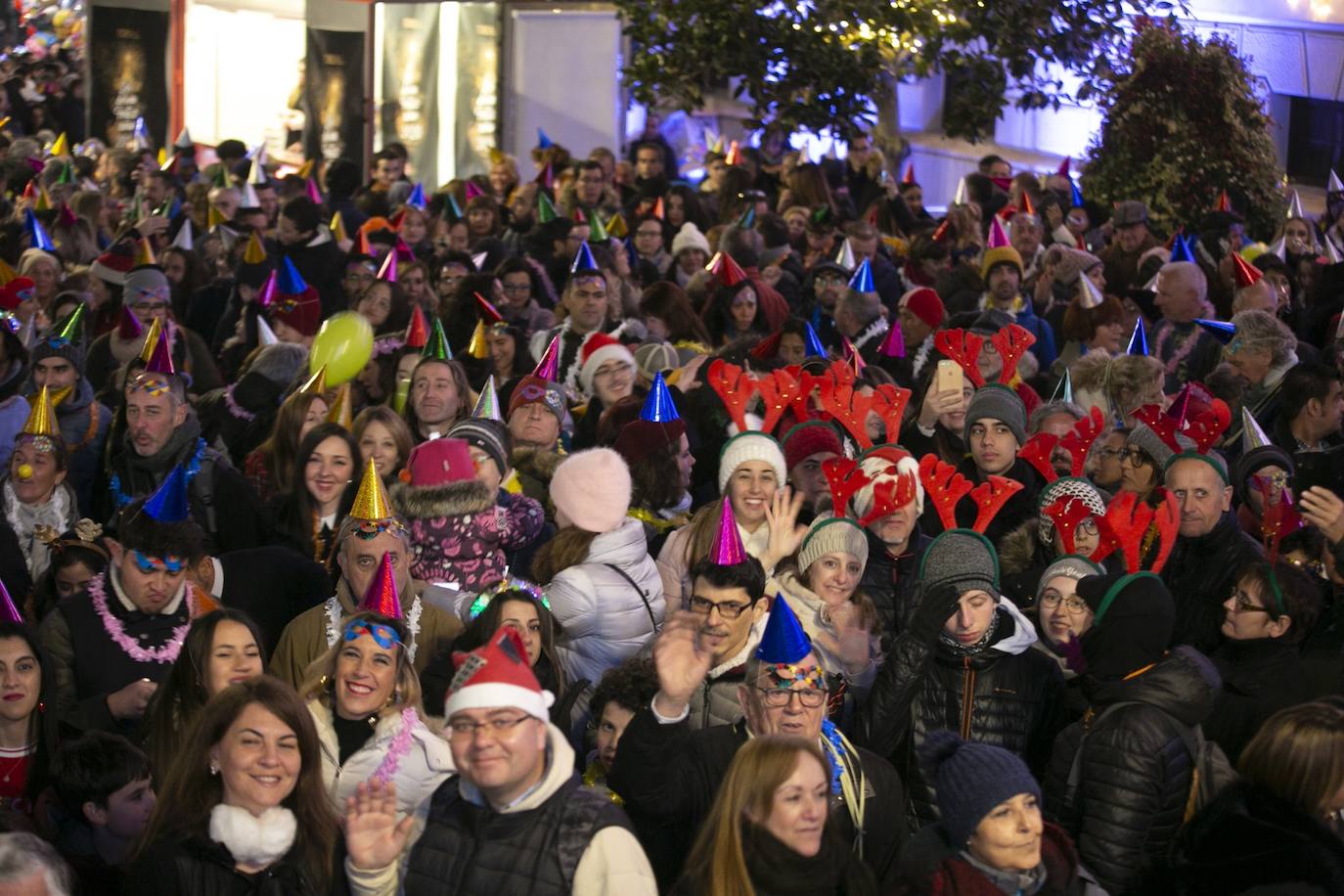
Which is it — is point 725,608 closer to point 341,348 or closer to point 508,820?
point 508,820

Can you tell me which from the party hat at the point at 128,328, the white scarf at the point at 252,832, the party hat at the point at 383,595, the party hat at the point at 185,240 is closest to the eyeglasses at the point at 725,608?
the party hat at the point at 383,595

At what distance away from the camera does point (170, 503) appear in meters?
5.57

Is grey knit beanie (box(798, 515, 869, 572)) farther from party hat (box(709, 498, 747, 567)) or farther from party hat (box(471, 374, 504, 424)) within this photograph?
party hat (box(471, 374, 504, 424))

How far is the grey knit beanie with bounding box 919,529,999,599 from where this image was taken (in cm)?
500

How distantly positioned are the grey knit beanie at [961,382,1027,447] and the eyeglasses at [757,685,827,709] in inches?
102

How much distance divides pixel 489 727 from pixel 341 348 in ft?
15.2

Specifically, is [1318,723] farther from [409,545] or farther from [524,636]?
[409,545]

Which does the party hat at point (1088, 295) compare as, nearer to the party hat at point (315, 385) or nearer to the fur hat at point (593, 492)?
the party hat at point (315, 385)

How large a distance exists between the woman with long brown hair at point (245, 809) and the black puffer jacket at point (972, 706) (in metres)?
1.51

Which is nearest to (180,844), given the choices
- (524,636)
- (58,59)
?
(524,636)

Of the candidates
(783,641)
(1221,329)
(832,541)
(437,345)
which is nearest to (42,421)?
(437,345)

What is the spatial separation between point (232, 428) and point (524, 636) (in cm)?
327

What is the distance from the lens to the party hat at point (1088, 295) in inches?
376

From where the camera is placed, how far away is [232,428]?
787 cm
